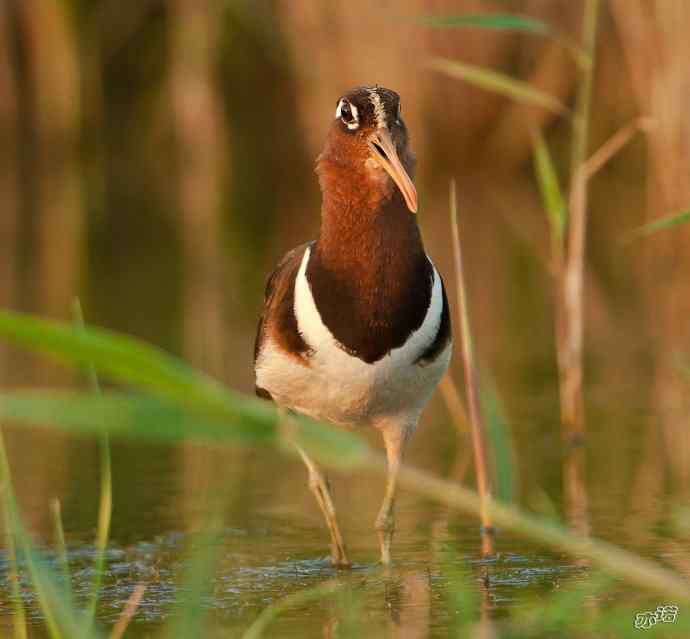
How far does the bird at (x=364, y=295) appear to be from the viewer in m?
4.98

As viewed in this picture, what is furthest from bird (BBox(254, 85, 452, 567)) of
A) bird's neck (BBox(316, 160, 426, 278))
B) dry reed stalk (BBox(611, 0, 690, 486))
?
dry reed stalk (BBox(611, 0, 690, 486))

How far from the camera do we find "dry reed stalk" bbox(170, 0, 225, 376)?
44.7 feet

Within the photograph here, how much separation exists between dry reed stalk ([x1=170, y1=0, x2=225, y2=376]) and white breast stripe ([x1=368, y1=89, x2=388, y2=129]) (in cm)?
677

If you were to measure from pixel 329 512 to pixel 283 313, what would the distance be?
26.8 inches

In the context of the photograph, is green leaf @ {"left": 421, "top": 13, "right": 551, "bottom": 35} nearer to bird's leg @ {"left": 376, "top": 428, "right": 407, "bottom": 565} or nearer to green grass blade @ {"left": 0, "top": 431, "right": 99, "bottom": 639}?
bird's leg @ {"left": 376, "top": 428, "right": 407, "bottom": 565}

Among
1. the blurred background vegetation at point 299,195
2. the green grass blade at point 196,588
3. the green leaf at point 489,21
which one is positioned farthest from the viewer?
the blurred background vegetation at point 299,195

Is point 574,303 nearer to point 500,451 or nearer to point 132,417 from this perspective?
point 500,451

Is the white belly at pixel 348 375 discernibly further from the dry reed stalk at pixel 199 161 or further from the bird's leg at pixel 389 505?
the dry reed stalk at pixel 199 161

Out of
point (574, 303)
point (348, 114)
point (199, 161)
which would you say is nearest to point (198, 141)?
point (199, 161)

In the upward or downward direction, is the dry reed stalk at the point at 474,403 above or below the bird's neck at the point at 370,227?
below

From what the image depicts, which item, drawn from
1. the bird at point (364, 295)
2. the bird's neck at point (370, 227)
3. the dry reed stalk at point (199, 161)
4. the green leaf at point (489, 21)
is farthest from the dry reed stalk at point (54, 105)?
the bird's neck at point (370, 227)

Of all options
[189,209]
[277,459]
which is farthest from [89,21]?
[277,459]

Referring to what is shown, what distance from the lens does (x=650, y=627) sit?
11.9 ft

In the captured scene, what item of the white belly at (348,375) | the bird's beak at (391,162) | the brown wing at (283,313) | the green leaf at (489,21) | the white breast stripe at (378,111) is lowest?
the white belly at (348,375)
